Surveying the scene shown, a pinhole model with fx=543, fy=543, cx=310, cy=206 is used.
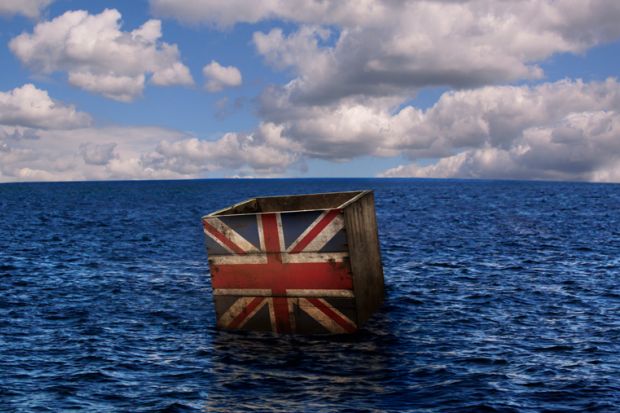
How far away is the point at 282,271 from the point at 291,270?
0.57ft

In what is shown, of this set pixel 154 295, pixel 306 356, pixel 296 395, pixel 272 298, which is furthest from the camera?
pixel 154 295

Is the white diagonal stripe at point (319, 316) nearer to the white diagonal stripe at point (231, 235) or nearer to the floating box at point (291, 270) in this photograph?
the floating box at point (291, 270)

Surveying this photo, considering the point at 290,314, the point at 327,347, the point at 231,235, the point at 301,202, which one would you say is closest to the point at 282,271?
the point at 290,314

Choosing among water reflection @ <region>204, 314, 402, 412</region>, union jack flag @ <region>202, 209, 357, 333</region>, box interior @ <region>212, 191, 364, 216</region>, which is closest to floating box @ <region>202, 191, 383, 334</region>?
union jack flag @ <region>202, 209, 357, 333</region>

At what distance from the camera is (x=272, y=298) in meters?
9.94

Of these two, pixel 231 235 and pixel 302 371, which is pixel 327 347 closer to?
pixel 302 371

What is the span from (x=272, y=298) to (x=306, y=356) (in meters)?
1.49

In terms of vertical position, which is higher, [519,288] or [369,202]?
[369,202]

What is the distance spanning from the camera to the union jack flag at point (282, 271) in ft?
31.2

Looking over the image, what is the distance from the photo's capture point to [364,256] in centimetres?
1064

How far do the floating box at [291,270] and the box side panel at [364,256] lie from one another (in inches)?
0.8

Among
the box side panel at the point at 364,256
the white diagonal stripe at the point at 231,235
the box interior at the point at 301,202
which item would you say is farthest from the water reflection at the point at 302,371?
the box interior at the point at 301,202

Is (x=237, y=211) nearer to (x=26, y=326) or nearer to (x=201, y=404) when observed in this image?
(x=26, y=326)

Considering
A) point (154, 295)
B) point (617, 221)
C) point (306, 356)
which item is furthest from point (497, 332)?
point (617, 221)
